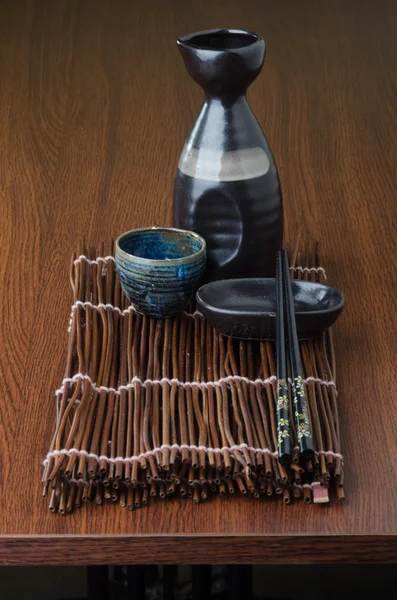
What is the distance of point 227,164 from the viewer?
100cm

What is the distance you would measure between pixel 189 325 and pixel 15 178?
0.54 metres

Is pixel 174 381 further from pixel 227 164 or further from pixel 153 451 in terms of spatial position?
pixel 227 164

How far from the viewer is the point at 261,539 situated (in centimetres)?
74

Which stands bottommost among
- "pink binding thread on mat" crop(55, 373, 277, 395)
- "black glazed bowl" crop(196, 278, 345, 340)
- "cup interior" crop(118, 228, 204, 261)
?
"pink binding thread on mat" crop(55, 373, 277, 395)

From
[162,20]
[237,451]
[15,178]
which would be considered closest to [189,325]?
[237,451]

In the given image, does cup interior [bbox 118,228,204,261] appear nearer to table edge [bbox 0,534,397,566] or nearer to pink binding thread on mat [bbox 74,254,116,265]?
pink binding thread on mat [bbox 74,254,116,265]

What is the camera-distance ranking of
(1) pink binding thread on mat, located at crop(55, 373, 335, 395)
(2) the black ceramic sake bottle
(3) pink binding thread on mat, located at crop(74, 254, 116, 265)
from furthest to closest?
(3) pink binding thread on mat, located at crop(74, 254, 116, 265)
(2) the black ceramic sake bottle
(1) pink binding thread on mat, located at crop(55, 373, 335, 395)

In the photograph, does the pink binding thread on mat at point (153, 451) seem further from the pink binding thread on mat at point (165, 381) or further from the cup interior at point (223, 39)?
the cup interior at point (223, 39)

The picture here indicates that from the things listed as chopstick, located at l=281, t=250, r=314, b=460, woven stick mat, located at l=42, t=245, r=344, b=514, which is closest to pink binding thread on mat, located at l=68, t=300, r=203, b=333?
woven stick mat, located at l=42, t=245, r=344, b=514

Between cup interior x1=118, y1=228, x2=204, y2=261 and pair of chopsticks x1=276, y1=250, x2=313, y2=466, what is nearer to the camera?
pair of chopsticks x1=276, y1=250, x2=313, y2=466

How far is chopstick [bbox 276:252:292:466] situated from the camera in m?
0.77

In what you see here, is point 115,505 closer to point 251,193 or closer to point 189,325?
point 189,325

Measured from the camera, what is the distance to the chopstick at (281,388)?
0.77 m

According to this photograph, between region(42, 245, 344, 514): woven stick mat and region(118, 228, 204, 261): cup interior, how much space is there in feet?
0.19
